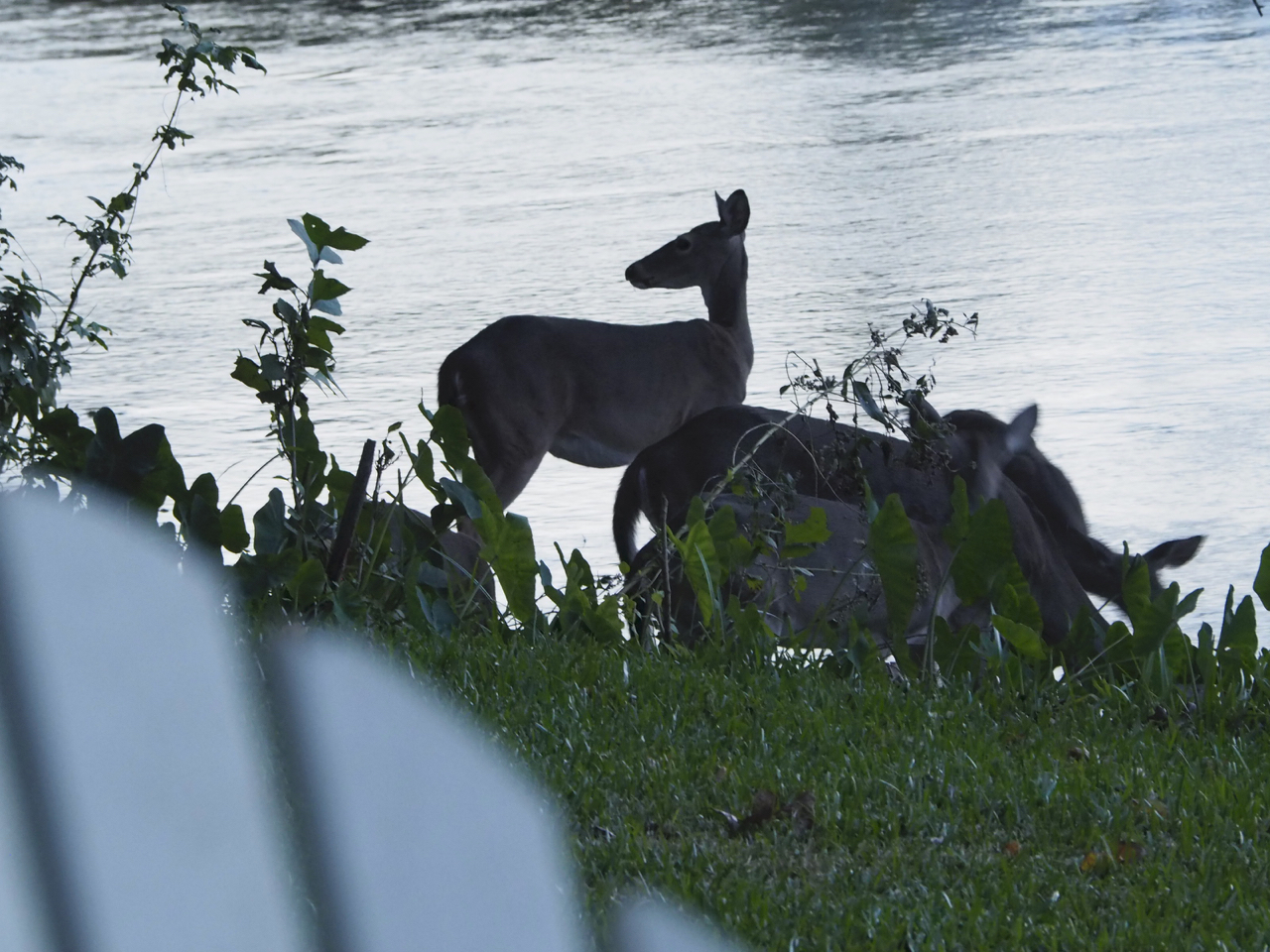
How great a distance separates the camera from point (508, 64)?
19.2 meters

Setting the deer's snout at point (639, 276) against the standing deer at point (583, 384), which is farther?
the deer's snout at point (639, 276)

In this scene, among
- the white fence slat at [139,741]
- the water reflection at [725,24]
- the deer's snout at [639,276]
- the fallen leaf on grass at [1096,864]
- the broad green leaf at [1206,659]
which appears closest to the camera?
the white fence slat at [139,741]

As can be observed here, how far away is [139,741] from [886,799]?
127 centimetres

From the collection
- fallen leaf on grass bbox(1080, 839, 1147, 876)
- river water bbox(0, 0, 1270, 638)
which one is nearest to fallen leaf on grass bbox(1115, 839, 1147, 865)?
fallen leaf on grass bbox(1080, 839, 1147, 876)

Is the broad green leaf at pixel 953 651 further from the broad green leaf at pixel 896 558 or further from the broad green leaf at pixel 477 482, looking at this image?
the broad green leaf at pixel 477 482

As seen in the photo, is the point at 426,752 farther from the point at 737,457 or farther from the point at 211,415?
the point at 211,415

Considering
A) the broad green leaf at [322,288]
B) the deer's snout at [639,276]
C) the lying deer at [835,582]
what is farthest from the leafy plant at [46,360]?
the deer's snout at [639,276]

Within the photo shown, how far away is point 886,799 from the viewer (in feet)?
10.3

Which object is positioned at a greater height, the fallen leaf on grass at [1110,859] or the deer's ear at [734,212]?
the deer's ear at [734,212]

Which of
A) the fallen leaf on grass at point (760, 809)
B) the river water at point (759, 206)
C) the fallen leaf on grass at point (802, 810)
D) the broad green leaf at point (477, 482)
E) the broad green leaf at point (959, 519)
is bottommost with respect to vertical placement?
the river water at point (759, 206)

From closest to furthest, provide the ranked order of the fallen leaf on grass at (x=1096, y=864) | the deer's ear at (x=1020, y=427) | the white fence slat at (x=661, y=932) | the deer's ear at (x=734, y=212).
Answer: the white fence slat at (x=661, y=932), the fallen leaf on grass at (x=1096, y=864), the deer's ear at (x=1020, y=427), the deer's ear at (x=734, y=212)

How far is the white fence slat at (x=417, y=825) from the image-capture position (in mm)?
2709

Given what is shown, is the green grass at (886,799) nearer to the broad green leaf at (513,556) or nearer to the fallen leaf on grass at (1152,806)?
the fallen leaf on grass at (1152,806)

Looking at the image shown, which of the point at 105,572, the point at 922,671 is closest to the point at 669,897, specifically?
the point at 922,671
